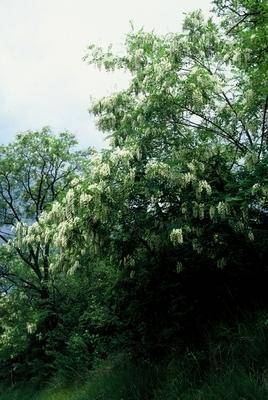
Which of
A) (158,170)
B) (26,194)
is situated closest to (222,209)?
(158,170)

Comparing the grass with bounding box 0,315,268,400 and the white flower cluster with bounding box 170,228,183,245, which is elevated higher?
the white flower cluster with bounding box 170,228,183,245

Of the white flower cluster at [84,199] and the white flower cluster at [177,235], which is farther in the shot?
the white flower cluster at [84,199]

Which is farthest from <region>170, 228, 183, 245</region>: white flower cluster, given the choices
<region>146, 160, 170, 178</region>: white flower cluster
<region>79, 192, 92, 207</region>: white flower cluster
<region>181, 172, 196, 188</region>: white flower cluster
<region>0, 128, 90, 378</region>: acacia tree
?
<region>0, 128, 90, 378</region>: acacia tree

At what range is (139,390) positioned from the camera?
32.1 feet

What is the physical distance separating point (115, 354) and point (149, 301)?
4287 millimetres

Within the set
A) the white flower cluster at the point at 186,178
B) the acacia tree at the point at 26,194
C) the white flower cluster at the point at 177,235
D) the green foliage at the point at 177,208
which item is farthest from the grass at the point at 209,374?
the acacia tree at the point at 26,194

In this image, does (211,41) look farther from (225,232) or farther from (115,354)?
(115,354)

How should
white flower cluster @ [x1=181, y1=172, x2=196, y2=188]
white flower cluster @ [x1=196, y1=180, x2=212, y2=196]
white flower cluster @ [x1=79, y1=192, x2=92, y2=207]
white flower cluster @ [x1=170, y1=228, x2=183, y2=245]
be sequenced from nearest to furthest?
white flower cluster @ [x1=170, y1=228, x2=183, y2=245] < white flower cluster @ [x1=79, y1=192, x2=92, y2=207] < white flower cluster @ [x1=196, y1=180, x2=212, y2=196] < white flower cluster @ [x1=181, y1=172, x2=196, y2=188]

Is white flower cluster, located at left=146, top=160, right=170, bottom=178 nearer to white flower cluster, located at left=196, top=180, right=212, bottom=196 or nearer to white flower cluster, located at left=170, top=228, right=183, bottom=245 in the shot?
white flower cluster, located at left=196, top=180, right=212, bottom=196

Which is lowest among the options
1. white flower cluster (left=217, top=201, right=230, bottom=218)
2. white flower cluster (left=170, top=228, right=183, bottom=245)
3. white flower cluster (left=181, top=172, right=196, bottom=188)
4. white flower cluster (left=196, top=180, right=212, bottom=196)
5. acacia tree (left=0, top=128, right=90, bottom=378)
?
white flower cluster (left=170, top=228, right=183, bottom=245)

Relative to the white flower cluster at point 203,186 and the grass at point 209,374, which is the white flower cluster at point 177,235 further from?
the grass at point 209,374

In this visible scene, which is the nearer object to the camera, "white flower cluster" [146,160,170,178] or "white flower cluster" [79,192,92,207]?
"white flower cluster" [79,192,92,207]

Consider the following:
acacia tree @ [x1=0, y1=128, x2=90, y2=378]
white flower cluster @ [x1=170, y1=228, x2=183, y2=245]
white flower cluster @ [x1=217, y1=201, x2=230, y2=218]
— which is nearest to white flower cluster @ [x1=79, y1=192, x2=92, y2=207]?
white flower cluster @ [x1=170, y1=228, x2=183, y2=245]

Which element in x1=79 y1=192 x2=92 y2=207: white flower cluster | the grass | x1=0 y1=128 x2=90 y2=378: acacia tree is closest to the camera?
the grass
